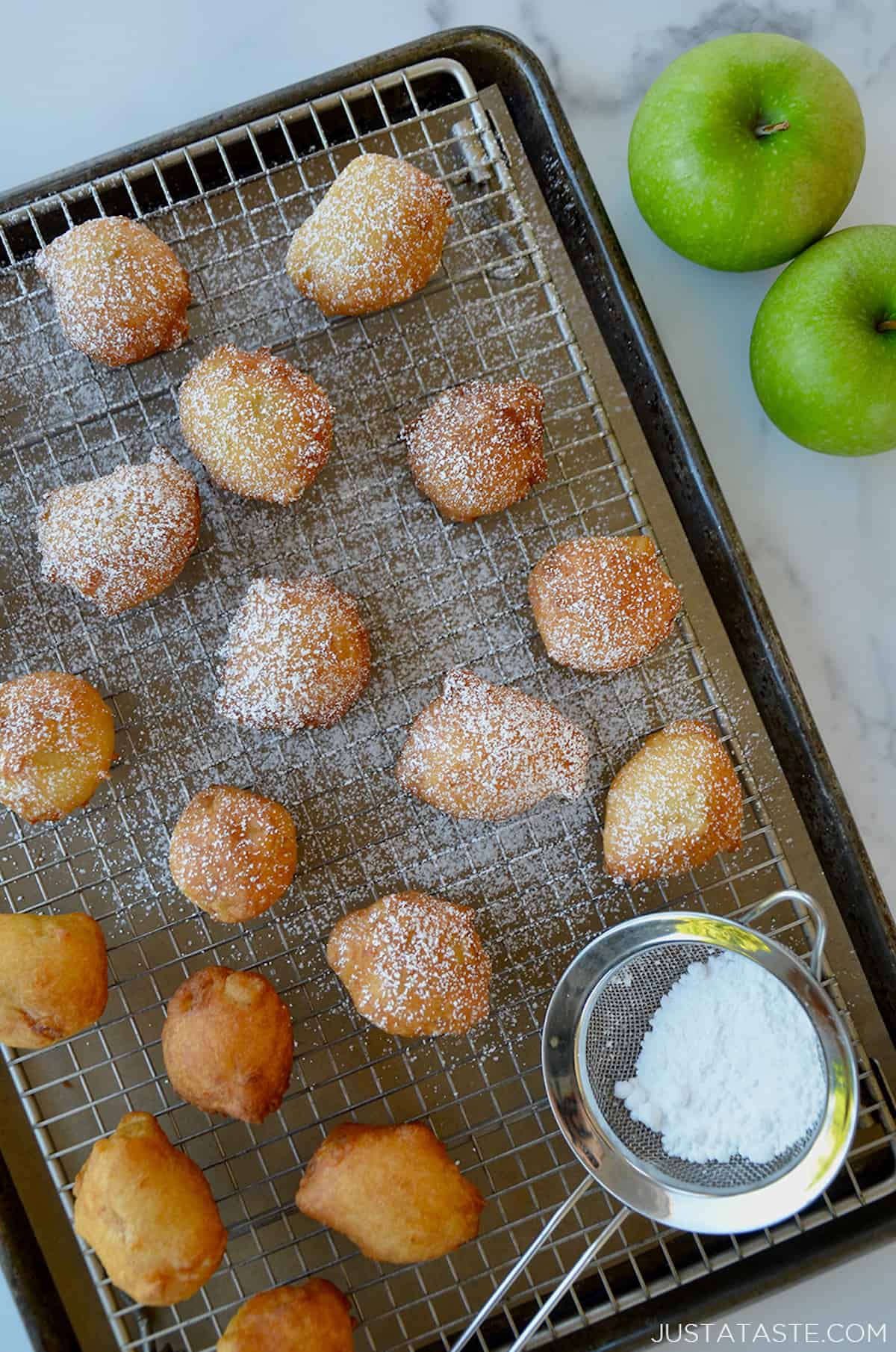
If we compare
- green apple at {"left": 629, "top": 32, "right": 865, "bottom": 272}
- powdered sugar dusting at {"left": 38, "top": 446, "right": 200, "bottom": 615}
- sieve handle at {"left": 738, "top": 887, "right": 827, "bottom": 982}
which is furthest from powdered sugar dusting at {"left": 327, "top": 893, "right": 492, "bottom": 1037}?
green apple at {"left": 629, "top": 32, "right": 865, "bottom": 272}

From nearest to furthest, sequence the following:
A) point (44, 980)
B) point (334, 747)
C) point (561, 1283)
A: point (561, 1283) → point (44, 980) → point (334, 747)

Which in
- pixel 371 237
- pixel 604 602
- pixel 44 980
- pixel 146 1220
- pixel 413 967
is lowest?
pixel 146 1220

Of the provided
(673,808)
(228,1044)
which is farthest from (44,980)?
(673,808)

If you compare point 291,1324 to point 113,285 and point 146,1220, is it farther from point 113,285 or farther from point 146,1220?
point 113,285

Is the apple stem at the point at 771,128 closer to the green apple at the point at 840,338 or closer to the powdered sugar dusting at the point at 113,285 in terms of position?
the green apple at the point at 840,338

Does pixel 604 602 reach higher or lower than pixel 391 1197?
higher

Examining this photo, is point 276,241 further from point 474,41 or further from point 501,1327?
point 501,1327

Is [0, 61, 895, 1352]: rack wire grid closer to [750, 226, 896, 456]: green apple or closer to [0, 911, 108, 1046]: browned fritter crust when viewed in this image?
[0, 911, 108, 1046]: browned fritter crust
